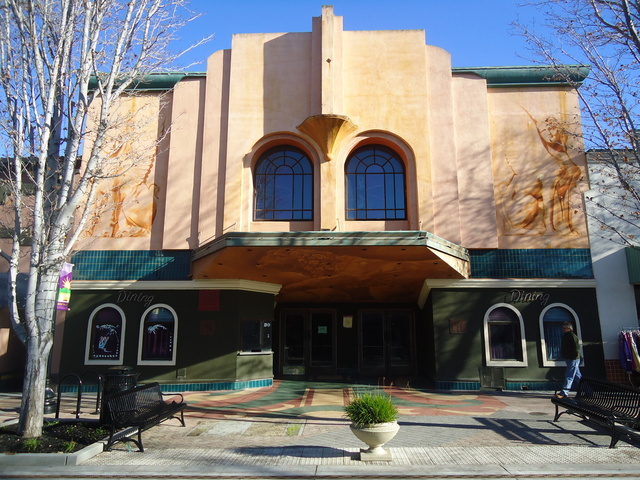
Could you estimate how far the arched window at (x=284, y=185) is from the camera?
1530cm

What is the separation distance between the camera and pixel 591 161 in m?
15.5

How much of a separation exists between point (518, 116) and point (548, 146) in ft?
4.39

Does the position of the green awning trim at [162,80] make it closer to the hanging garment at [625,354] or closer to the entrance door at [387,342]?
Answer: the entrance door at [387,342]

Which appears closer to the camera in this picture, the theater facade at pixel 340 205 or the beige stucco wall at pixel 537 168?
the theater facade at pixel 340 205

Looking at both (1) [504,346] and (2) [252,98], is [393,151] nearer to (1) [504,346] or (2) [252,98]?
(2) [252,98]

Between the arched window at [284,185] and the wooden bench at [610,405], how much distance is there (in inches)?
342

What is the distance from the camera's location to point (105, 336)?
15.0 metres

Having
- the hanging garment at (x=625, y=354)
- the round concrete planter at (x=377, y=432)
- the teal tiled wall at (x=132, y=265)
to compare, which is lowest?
the round concrete planter at (x=377, y=432)

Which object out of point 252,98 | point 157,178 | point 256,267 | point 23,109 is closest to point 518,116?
point 252,98

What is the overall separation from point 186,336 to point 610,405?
36.0ft

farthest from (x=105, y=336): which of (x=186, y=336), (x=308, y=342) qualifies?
(x=308, y=342)

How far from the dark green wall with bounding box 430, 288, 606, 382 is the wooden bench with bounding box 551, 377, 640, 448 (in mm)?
5134

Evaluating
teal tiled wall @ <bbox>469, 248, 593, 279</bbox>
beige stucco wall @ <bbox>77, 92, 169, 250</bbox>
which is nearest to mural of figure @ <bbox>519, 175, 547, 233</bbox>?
teal tiled wall @ <bbox>469, 248, 593, 279</bbox>

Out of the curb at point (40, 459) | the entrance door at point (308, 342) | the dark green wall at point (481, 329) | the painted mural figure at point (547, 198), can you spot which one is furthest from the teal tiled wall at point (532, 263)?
the curb at point (40, 459)
